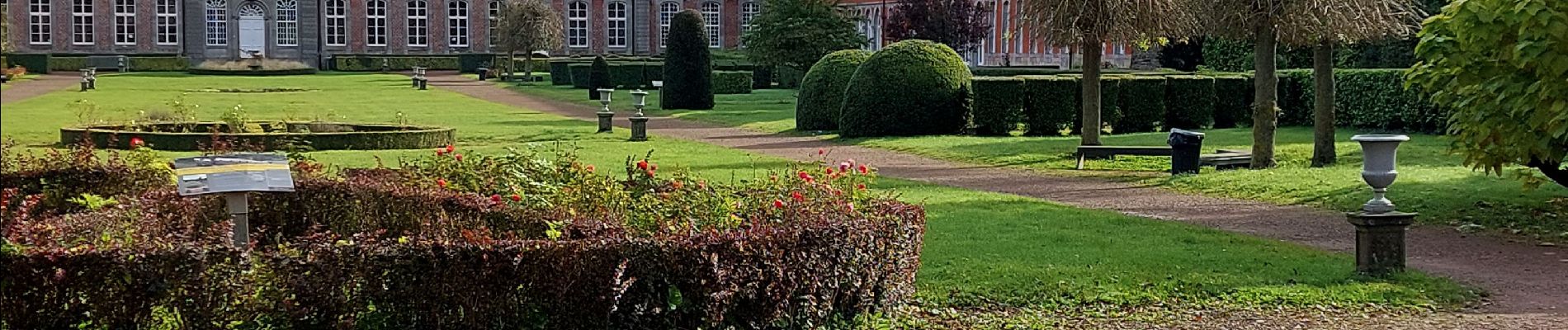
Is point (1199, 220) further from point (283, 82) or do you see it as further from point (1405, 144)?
point (283, 82)

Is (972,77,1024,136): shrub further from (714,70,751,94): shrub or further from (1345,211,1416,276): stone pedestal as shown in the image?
(714,70,751,94): shrub

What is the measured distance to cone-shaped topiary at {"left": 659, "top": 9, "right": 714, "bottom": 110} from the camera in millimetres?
→ 26828

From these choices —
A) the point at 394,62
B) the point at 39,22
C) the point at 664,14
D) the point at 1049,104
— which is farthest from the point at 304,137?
the point at 664,14

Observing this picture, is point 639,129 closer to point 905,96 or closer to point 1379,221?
point 905,96

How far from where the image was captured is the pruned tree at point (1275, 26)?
13.4 metres

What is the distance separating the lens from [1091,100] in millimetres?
16609

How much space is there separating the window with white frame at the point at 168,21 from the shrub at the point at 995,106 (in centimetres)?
3770

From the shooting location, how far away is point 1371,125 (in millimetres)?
21203

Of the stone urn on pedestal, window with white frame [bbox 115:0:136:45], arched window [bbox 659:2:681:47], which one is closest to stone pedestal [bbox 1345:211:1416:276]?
the stone urn on pedestal

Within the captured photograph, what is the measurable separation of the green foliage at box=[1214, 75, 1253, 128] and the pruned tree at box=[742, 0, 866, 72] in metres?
12.3

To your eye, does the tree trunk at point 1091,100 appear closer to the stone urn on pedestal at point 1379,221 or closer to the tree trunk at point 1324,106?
the tree trunk at point 1324,106

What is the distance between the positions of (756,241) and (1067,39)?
1056cm

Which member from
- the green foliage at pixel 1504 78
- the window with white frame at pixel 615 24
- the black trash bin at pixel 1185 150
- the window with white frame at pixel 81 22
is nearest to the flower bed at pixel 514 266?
the green foliage at pixel 1504 78

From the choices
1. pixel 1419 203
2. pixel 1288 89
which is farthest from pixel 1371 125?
pixel 1419 203
